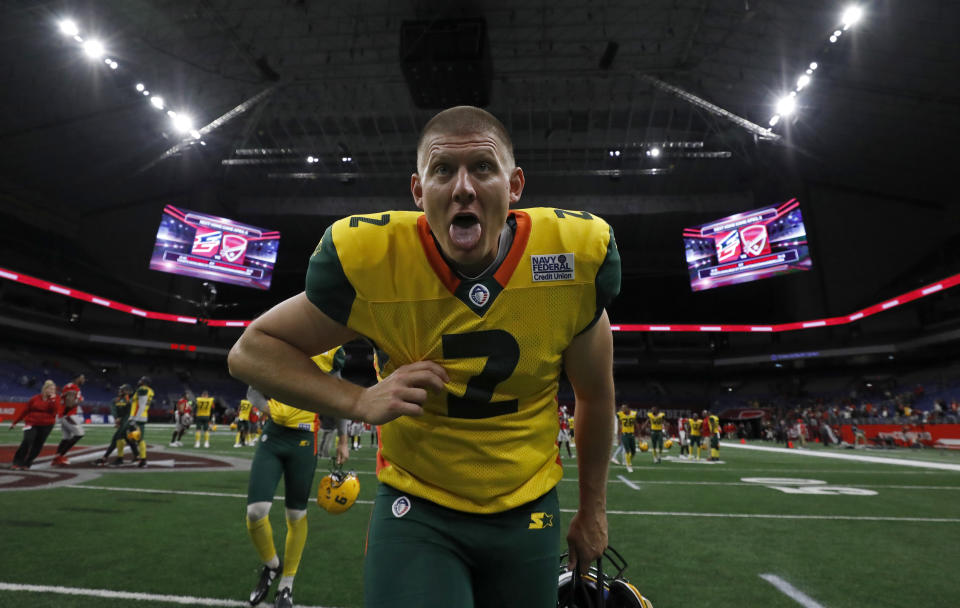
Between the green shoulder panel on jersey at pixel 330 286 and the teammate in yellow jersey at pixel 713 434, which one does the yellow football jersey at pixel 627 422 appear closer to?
the teammate in yellow jersey at pixel 713 434

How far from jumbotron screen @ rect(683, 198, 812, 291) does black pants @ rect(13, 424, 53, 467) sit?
29682mm

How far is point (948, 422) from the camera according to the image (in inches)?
895

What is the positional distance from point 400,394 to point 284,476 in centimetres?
366

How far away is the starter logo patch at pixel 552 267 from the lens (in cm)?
179

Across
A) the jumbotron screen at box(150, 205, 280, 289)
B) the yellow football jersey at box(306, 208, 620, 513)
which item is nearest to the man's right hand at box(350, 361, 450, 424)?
the yellow football jersey at box(306, 208, 620, 513)

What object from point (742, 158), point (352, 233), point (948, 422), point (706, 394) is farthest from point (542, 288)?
point (706, 394)

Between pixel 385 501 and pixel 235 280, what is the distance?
31313 millimetres

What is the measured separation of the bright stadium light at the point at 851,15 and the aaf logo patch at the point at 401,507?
2249 centimetres

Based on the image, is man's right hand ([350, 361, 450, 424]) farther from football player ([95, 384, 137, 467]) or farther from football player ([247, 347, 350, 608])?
football player ([95, 384, 137, 467])

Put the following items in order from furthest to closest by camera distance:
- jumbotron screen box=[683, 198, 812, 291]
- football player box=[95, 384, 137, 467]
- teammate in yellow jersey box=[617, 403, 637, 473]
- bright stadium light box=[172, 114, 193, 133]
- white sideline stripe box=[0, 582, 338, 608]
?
1. jumbotron screen box=[683, 198, 812, 291]
2. bright stadium light box=[172, 114, 193, 133]
3. teammate in yellow jersey box=[617, 403, 637, 473]
4. football player box=[95, 384, 137, 467]
5. white sideline stripe box=[0, 582, 338, 608]

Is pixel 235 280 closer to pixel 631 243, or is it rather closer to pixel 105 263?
pixel 105 263

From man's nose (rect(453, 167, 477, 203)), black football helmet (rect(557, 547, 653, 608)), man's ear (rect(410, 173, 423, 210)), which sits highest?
man's ear (rect(410, 173, 423, 210))

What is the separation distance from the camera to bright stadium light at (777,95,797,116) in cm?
2222

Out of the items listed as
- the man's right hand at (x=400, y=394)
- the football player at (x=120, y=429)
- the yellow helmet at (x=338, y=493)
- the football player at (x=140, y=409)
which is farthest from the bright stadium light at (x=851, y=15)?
the football player at (x=120, y=429)
